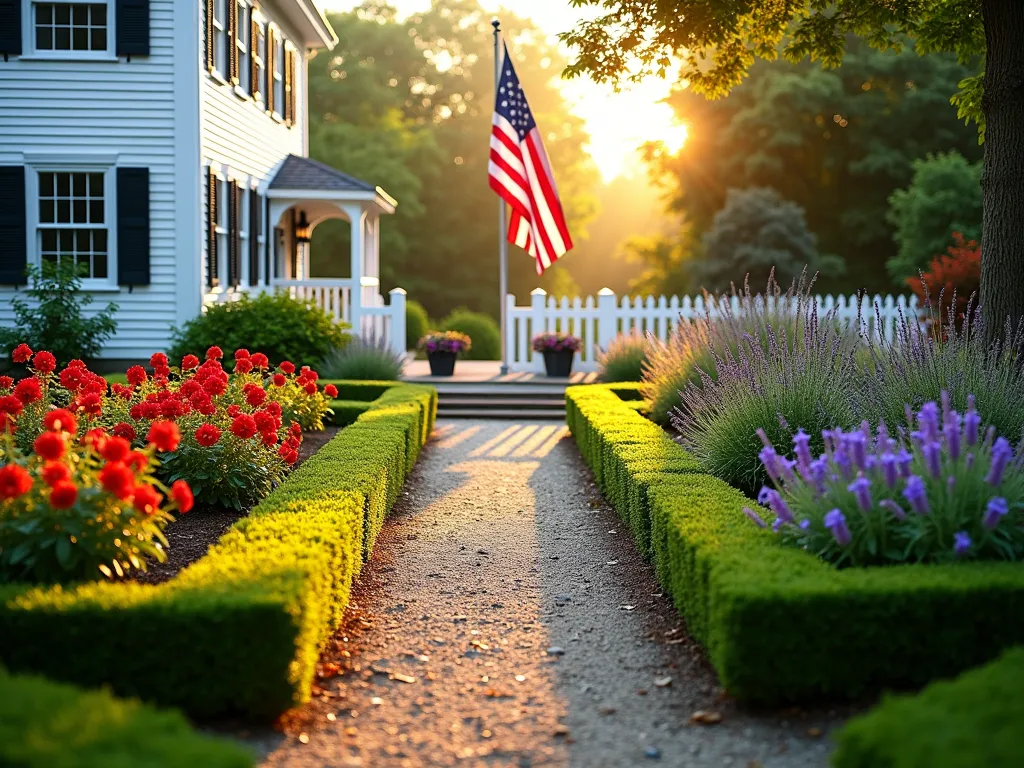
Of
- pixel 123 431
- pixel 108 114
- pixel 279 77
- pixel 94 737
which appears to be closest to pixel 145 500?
pixel 94 737

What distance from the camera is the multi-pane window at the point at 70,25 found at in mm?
13594

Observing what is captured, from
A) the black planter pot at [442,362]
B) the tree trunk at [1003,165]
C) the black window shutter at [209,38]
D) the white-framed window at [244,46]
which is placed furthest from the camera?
the black planter pot at [442,362]

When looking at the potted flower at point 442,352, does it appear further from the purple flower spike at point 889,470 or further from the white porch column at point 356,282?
the purple flower spike at point 889,470

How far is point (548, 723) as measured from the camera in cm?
429

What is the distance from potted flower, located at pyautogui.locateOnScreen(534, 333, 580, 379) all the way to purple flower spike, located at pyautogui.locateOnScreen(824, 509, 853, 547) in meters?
13.0

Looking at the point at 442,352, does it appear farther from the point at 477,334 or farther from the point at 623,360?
the point at 477,334

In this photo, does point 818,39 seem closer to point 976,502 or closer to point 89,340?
point 976,502

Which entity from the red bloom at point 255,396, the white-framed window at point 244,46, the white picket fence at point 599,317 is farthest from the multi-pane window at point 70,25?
the red bloom at point 255,396

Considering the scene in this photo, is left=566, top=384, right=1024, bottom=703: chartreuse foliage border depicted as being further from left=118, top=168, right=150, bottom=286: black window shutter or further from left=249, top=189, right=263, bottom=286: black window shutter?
left=249, top=189, right=263, bottom=286: black window shutter

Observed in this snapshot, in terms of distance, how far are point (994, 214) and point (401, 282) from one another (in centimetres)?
3407

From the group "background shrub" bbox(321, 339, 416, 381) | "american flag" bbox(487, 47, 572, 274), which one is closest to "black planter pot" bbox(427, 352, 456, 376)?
"background shrub" bbox(321, 339, 416, 381)

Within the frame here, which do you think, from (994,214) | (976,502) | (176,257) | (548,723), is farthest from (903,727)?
(176,257)

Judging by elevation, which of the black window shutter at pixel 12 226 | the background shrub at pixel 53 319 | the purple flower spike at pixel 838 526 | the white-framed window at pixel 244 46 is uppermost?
the white-framed window at pixel 244 46

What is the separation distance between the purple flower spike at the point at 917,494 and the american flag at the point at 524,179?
1086 cm
